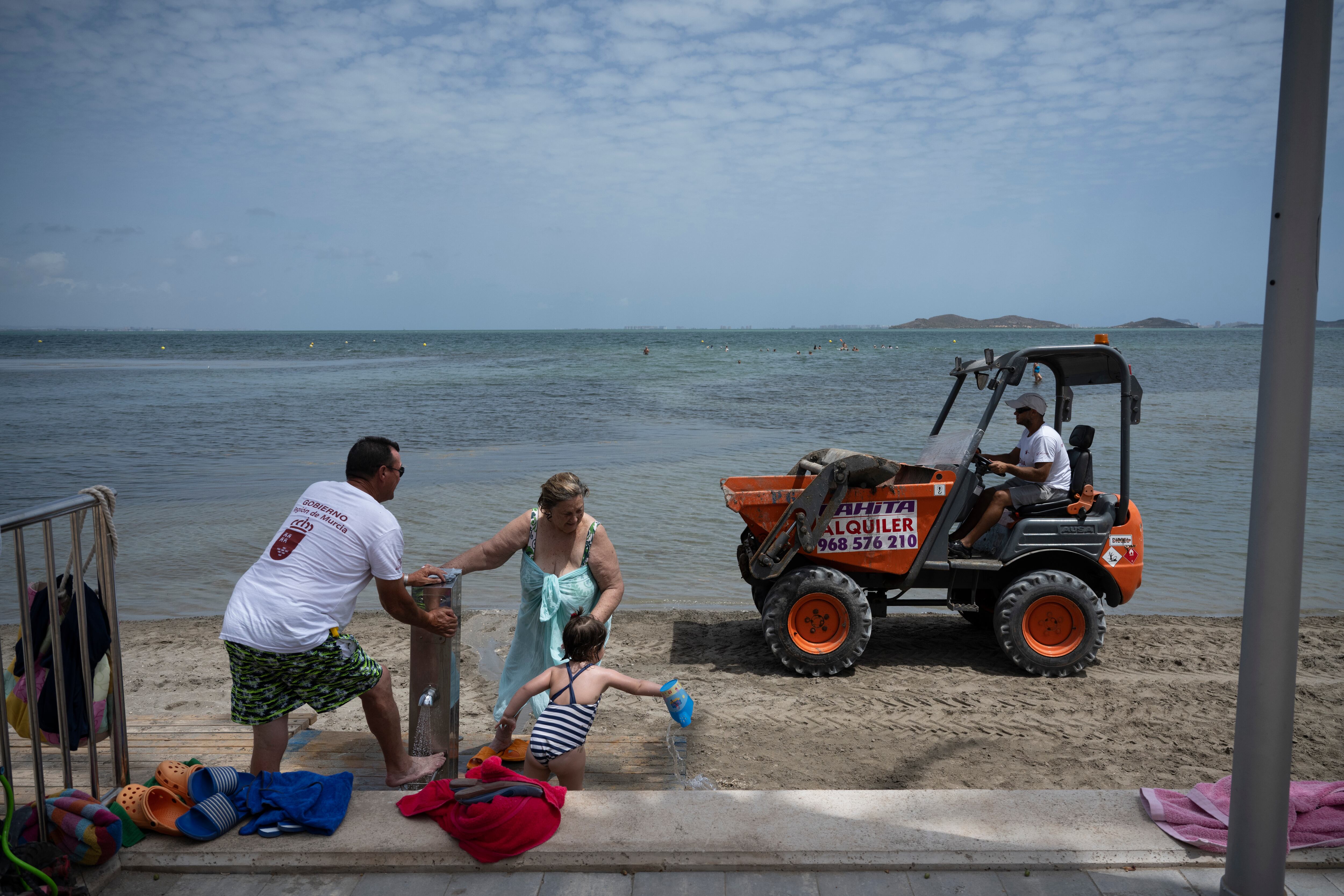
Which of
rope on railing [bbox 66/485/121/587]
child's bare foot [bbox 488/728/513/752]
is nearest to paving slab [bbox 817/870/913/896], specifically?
child's bare foot [bbox 488/728/513/752]

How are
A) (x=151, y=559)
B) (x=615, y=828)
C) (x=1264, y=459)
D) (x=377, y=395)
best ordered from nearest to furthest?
(x=1264, y=459), (x=615, y=828), (x=151, y=559), (x=377, y=395)

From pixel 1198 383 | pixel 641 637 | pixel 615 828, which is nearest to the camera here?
pixel 615 828

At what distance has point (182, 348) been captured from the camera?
8494 cm

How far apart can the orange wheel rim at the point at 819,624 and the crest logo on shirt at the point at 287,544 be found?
135 inches

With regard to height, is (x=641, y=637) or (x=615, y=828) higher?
(x=615, y=828)

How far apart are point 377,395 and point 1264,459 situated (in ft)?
103

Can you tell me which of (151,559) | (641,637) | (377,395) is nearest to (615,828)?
(641,637)

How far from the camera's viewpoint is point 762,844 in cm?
312

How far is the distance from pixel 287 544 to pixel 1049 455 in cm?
488

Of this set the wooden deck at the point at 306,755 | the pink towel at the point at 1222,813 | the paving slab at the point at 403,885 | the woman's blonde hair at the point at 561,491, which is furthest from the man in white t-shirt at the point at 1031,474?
the paving slab at the point at 403,885

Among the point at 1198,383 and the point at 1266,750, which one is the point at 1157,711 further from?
the point at 1198,383

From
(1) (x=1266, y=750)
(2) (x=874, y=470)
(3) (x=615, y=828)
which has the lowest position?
(3) (x=615, y=828)

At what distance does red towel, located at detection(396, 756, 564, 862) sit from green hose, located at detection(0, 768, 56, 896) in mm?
1085

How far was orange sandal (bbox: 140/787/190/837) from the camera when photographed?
3.19 metres
